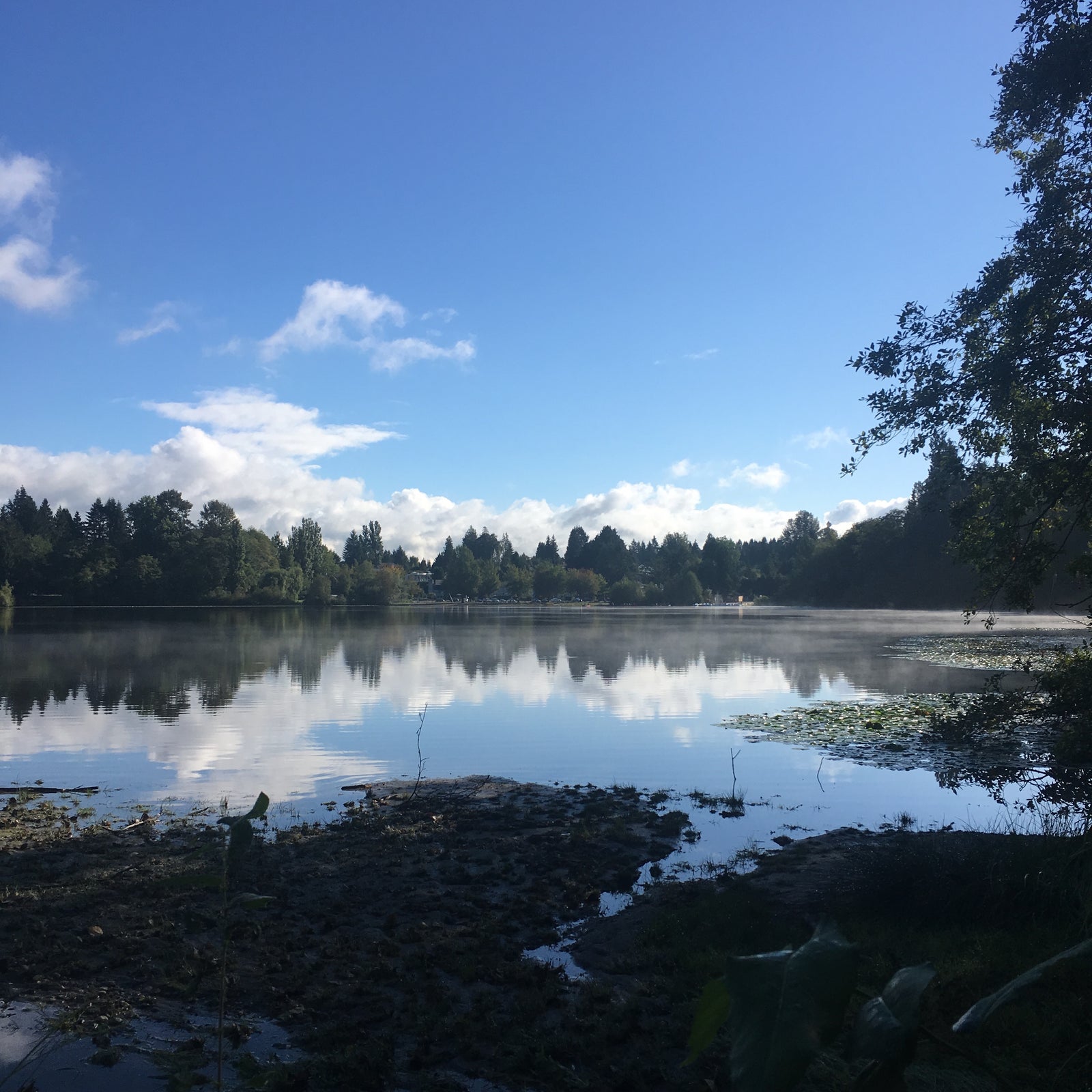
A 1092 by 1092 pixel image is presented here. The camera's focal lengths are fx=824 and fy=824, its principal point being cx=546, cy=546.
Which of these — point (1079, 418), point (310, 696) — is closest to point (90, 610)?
point (310, 696)

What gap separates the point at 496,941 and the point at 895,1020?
30.0ft

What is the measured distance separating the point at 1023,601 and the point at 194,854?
13.9m

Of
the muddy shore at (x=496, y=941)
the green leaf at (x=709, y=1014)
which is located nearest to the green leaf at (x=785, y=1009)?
the green leaf at (x=709, y=1014)

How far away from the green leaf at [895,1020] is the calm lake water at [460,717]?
12984 millimetres

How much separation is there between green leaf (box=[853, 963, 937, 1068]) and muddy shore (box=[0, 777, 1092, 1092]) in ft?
8.64

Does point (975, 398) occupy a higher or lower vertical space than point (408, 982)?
higher

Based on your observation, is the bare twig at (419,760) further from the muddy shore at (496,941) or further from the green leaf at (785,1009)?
the green leaf at (785,1009)

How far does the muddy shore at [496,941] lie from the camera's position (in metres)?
6.54

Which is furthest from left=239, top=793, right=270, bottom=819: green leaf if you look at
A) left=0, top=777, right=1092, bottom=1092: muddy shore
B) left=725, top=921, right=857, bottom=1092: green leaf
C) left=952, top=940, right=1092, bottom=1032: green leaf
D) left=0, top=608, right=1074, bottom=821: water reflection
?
left=0, top=608, right=1074, bottom=821: water reflection

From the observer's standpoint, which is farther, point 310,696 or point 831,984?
point 310,696

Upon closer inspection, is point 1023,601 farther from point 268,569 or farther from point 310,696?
point 268,569

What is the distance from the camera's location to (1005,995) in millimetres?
1118

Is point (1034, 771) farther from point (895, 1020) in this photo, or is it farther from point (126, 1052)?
point (895, 1020)

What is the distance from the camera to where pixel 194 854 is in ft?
40.6
